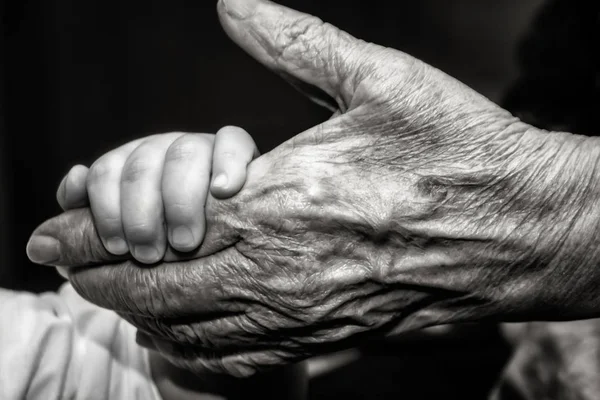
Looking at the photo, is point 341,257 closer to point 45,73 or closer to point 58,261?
point 58,261

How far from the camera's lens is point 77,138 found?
253 cm

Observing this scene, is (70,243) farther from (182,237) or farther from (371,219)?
(371,219)

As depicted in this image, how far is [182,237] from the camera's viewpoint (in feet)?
2.21

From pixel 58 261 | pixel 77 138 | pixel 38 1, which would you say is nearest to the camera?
pixel 58 261

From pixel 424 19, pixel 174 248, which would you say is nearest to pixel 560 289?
pixel 174 248

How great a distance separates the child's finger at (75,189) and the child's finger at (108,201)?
3 cm

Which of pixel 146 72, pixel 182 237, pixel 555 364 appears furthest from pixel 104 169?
pixel 146 72

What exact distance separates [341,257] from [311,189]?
102mm

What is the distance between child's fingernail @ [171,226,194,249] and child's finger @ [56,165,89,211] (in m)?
0.17

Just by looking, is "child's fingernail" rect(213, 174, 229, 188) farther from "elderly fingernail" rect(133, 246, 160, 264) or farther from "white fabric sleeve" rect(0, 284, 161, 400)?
"white fabric sleeve" rect(0, 284, 161, 400)

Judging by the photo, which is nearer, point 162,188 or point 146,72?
point 162,188

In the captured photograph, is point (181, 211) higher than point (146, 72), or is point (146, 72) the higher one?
point (146, 72)

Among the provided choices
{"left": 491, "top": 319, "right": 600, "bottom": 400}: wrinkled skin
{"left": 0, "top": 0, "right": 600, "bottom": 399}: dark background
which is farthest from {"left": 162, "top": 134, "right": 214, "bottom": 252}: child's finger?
{"left": 0, "top": 0, "right": 600, "bottom": 399}: dark background

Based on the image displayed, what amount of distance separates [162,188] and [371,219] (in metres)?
0.28
